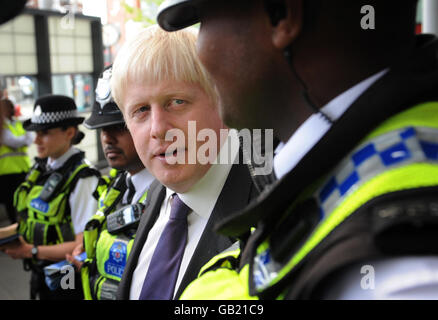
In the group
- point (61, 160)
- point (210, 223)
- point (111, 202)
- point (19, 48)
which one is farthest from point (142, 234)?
point (19, 48)

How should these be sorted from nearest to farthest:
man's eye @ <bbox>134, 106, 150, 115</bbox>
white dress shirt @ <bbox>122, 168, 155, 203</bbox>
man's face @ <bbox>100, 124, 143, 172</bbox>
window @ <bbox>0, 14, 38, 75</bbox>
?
man's eye @ <bbox>134, 106, 150, 115</bbox> → white dress shirt @ <bbox>122, 168, 155, 203</bbox> → man's face @ <bbox>100, 124, 143, 172</bbox> → window @ <bbox>0, 14, 38, 75</bbox>

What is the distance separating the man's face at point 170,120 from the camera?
1223mm

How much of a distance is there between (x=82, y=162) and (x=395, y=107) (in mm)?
2738

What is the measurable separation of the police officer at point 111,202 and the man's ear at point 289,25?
1.12m

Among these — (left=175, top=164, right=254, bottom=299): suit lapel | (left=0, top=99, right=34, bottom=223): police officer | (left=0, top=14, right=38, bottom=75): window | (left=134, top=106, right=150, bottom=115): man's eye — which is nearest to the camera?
(left=175, top=164, right=254, bottom=299): suit lapel

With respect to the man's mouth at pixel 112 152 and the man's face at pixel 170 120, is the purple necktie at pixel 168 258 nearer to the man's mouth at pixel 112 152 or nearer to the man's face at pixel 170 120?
the man's face at pixel 170 120

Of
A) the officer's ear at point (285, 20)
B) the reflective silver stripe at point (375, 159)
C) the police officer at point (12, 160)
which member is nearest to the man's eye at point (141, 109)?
the officer's ear at point (285, 20)

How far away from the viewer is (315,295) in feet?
1.71

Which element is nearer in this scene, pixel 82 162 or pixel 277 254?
pixel 277 254

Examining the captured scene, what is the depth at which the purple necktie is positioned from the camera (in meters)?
1.22

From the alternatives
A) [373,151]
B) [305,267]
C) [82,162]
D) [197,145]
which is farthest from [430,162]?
[82,162]

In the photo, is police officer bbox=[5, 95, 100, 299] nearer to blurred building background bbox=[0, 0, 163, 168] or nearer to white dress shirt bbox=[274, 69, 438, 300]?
white dress shirt bbox=[274, 69, 438, 300]

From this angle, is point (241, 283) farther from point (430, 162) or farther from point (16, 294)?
point (16, 294)

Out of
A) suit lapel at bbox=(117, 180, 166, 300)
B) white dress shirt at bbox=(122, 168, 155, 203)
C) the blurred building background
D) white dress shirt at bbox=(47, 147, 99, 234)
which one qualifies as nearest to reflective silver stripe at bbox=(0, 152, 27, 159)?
the blurred building background
